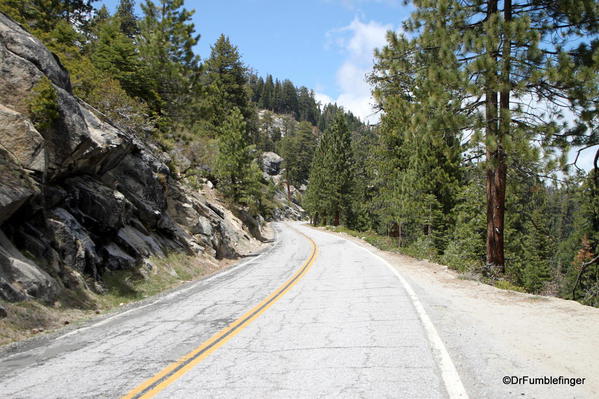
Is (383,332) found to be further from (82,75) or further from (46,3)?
(46,3)

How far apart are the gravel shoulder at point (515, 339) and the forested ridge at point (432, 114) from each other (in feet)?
5.97

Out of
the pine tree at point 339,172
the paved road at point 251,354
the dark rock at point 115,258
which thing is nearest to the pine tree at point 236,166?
the pine tree at point 339,172

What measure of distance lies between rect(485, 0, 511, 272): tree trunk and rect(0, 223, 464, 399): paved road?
451cm

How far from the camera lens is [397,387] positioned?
12.3ft

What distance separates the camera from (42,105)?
28.9 ft

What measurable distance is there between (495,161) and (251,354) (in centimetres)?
859

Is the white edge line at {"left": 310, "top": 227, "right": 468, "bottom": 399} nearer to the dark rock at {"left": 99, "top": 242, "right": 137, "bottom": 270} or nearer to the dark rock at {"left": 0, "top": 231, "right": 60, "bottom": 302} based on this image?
the dark rock at {"left": 0, "top": 231, "right": 60, "bottom": 302}

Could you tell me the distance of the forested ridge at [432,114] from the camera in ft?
32.2

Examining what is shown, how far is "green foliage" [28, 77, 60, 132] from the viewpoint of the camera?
28.7 ft

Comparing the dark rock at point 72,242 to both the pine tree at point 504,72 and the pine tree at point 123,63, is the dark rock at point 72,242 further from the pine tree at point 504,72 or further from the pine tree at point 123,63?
the pine tree at point 123,63

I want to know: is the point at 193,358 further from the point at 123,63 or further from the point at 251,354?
the point at 123,63

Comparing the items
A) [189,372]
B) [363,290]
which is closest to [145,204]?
[363,290]

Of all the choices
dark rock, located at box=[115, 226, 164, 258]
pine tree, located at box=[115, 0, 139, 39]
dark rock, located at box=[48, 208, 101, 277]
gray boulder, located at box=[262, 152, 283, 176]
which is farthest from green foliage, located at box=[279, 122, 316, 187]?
dark rock, located at box=[48, 208, 101, 277]

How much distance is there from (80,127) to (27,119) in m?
1.56
